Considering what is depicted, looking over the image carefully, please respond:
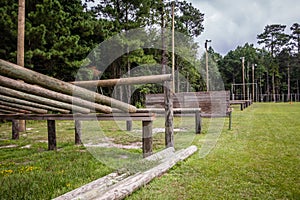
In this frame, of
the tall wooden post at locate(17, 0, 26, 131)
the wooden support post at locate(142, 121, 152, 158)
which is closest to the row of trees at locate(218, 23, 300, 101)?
the tall wooden post at locate(17, 0, 26, 131)

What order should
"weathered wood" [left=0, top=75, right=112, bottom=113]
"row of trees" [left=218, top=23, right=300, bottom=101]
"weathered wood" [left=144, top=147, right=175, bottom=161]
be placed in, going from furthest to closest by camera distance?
"row of trees" [left=218, top=23, right=300, bottom=101]
"weathered wood" [left=144, top=147, right=175, bottom=161]
"weathered wood" [left=0, top=75, right=112, bottom=113]

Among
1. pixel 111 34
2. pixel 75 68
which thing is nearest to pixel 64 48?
pixel 75 68

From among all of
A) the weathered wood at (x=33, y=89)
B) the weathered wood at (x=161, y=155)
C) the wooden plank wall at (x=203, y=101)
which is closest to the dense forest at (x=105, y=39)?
the wooden plank wall at (x=203, y=101)

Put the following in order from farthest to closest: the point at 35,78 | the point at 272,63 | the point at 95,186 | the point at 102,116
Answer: the point at 272,63
the point at 102,116
the point at 95,186
the point at 35,78

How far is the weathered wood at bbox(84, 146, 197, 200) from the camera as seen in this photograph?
233 cm

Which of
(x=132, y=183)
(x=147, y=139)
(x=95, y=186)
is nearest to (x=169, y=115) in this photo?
(x=147, y=139)

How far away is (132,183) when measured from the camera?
107 inches

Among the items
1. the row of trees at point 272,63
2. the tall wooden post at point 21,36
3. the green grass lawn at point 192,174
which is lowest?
the green grass lawn at point 192,174

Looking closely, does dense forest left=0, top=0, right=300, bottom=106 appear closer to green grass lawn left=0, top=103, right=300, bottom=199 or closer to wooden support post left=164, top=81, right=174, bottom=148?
green grass lawn left=0, top=103, right=300, bottom=199

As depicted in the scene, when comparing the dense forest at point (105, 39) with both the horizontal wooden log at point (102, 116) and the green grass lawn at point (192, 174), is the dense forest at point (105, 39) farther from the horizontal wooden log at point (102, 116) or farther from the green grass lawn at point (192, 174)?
the green grass lawn at point (192, 174)

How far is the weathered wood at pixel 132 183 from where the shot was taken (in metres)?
2.33

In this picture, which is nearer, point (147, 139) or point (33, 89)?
point (33, 89)

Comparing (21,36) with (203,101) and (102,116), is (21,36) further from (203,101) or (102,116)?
(203,101)

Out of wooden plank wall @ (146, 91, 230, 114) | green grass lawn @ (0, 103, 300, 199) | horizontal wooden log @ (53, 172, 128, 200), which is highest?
wooden plank wall @ (146, 91, 230, 114)
